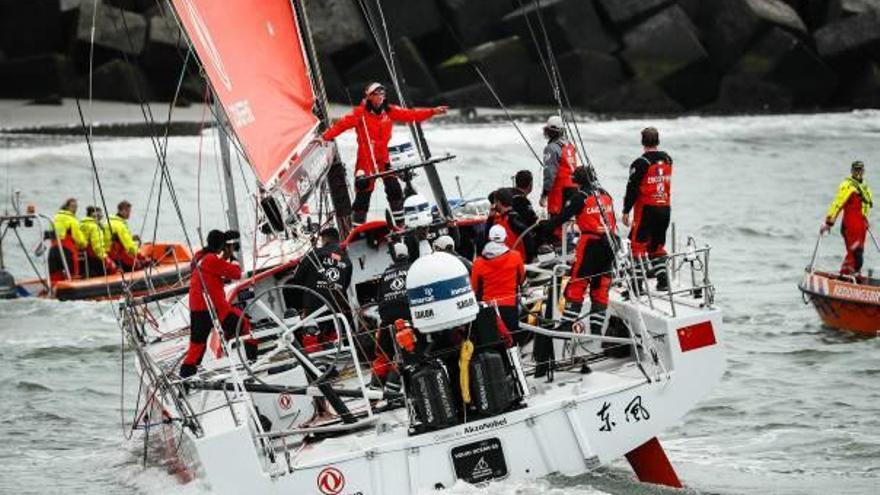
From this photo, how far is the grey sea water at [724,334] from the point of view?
12414mm

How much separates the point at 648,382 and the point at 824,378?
5814 mm

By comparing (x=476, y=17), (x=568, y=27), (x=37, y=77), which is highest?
(x=37, y=77)

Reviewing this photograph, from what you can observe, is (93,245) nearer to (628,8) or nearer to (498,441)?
(498,441)

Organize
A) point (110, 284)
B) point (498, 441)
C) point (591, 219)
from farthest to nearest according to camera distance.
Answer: point (110, 284), point (591, 219), point (498, 441)

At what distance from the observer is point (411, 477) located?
9.59m

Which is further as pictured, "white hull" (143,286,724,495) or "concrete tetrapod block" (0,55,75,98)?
"concrete tetrapod block" (0,55,75,98)

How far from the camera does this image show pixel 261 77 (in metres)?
12.9

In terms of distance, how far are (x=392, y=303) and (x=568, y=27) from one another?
103ft

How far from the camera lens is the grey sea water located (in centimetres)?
1241

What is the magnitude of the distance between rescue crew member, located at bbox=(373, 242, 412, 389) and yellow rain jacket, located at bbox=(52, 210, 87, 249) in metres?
11.9

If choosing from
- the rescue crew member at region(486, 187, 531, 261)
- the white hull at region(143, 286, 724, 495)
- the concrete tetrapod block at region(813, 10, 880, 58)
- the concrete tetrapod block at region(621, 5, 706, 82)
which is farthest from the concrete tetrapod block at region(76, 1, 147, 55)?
the white hull at region(143, 286, 724, 495)

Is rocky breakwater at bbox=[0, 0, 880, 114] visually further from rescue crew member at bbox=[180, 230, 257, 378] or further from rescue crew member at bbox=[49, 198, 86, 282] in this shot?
rescue crew member at bbox=[180, 230, 257, 378]

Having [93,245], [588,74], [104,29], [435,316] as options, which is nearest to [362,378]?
[435,316]

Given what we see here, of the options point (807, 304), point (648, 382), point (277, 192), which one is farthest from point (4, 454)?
point (807, 304)
